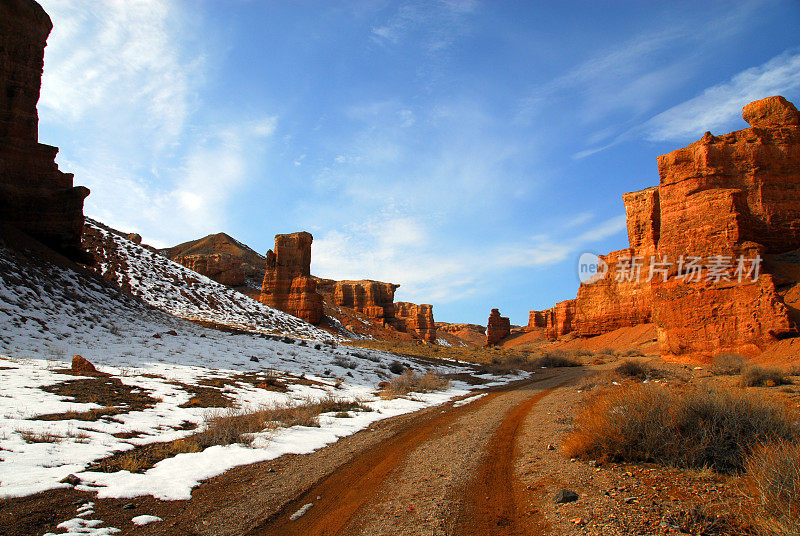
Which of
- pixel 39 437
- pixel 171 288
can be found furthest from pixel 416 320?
pixel 39 437

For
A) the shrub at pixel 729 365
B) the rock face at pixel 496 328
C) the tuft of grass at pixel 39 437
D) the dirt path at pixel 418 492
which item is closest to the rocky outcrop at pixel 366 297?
the rock face at pixel 496 328

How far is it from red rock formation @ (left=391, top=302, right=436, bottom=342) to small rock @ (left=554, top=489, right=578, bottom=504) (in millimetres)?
102002

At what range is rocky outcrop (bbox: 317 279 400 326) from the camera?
10738 centimetres

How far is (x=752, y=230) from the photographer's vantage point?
17.8 metres

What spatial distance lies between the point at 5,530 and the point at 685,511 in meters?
5.91

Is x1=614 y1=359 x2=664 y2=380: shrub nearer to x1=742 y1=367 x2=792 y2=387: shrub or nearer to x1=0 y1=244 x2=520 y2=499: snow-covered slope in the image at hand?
x1=742 y1=367 x2=792 y2=387: shrub

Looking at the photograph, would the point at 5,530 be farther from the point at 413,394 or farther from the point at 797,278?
the point at 797,278

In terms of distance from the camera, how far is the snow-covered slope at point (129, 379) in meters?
5.09

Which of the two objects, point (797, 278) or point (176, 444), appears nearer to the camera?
point (176, 444)

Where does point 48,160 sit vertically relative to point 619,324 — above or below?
above

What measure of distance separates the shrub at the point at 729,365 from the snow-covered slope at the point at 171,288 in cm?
3185

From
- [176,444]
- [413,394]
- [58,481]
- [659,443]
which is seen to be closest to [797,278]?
[413,394]

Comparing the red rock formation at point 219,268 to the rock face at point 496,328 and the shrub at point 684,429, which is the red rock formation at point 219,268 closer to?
the rock face at point 496,328

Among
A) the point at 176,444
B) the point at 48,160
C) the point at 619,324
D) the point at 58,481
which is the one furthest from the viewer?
the point at 619,324
